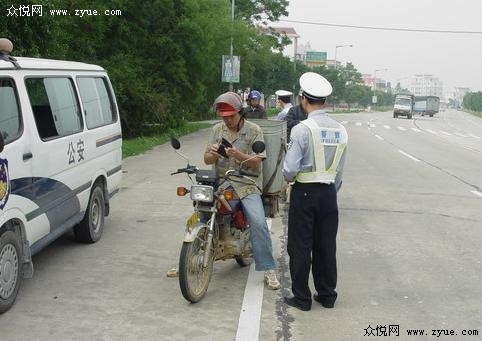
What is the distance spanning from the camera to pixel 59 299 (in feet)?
15.5

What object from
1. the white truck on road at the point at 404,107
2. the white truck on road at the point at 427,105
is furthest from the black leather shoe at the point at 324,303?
the white truck on road at the point at 427,105

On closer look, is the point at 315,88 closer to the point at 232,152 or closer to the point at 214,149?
the point at 232,152

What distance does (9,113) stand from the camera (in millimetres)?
4551

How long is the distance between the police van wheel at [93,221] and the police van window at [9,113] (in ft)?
A: 5.88

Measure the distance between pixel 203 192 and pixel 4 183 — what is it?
1481 mm

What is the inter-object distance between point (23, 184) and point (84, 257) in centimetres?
158

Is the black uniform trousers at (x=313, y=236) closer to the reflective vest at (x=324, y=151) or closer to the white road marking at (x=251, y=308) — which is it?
the reflective vest at (x=324, y=151)

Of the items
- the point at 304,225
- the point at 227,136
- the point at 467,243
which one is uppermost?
the point at 227,136

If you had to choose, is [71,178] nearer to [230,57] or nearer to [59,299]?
[59,299]

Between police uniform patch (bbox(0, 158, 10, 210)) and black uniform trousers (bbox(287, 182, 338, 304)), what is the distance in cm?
215

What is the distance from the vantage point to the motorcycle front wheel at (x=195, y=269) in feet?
14.6

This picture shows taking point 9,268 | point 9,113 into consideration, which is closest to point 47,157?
point 9,113

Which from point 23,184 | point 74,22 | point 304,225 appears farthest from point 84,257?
point 74,22

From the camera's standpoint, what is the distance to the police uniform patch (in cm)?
419
